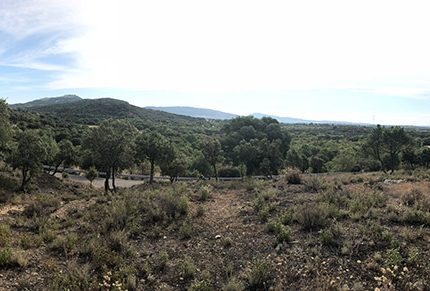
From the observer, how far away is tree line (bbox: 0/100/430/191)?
25.7 m

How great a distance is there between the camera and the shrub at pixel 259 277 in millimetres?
7558

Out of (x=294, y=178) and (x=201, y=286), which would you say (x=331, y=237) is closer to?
(x=201, y=286)

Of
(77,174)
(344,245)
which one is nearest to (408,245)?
(344,245)

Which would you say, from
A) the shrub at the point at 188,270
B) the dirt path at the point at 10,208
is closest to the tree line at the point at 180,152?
the dirt path at the point at 10,208

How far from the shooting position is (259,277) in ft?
25.2

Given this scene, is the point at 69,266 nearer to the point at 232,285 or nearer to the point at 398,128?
the point at 232,285

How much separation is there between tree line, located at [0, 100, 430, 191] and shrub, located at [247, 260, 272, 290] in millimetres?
20099

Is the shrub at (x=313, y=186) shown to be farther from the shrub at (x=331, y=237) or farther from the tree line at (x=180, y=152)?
the tree line at (x=180, y=152)

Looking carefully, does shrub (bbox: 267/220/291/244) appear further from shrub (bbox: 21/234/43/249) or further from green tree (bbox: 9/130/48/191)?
green tree (bbox: 9/130/48/191)

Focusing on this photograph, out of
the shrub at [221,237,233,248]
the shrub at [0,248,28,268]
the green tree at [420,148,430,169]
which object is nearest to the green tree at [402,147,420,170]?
the green tree at [420,148,430,169]

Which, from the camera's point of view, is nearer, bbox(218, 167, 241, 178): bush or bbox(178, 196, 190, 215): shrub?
bbox(178, 196, 190, 215): shrub

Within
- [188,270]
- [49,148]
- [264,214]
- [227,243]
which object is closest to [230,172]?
[49,148]

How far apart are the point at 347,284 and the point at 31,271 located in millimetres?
6734

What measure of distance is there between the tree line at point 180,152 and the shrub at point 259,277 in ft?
65.9
